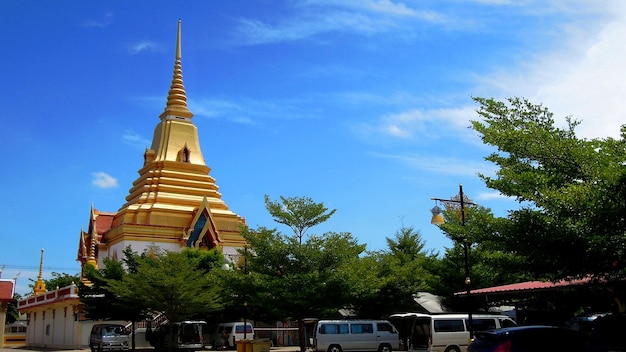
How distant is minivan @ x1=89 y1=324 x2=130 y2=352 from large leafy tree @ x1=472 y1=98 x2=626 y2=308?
2295 centimetres

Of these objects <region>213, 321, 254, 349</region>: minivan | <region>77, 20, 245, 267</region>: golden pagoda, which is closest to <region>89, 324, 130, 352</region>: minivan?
<region>213, 321, 254, 349</region>: minivan

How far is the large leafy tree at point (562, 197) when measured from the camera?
12.8 m

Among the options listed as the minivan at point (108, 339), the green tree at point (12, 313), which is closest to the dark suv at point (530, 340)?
the minivan at point (108, 339)

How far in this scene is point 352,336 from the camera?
90.3ft

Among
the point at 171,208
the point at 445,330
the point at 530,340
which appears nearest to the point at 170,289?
the point at 445,330

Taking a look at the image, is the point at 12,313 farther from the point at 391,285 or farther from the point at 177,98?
the point at 391,285

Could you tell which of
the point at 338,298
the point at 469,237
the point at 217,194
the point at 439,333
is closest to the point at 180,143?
the point at 217,194

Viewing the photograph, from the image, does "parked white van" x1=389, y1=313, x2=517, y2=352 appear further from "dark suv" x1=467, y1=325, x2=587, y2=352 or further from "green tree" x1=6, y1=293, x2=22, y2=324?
"green tree" x1=6, y1=293, x2=22, y2=324

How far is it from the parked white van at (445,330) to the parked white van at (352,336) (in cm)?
336

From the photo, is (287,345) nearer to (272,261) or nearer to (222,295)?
(222,295)

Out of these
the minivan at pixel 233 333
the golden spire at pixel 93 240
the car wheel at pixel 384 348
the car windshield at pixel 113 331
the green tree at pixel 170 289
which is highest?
the golden spire at pixel 93 240

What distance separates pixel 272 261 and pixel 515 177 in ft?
54.4

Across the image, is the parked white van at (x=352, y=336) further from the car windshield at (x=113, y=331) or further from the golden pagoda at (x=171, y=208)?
the golden pagoda at (x=171, y=208)

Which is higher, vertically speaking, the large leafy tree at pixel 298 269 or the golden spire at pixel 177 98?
the golden spire at pixel 177 98
